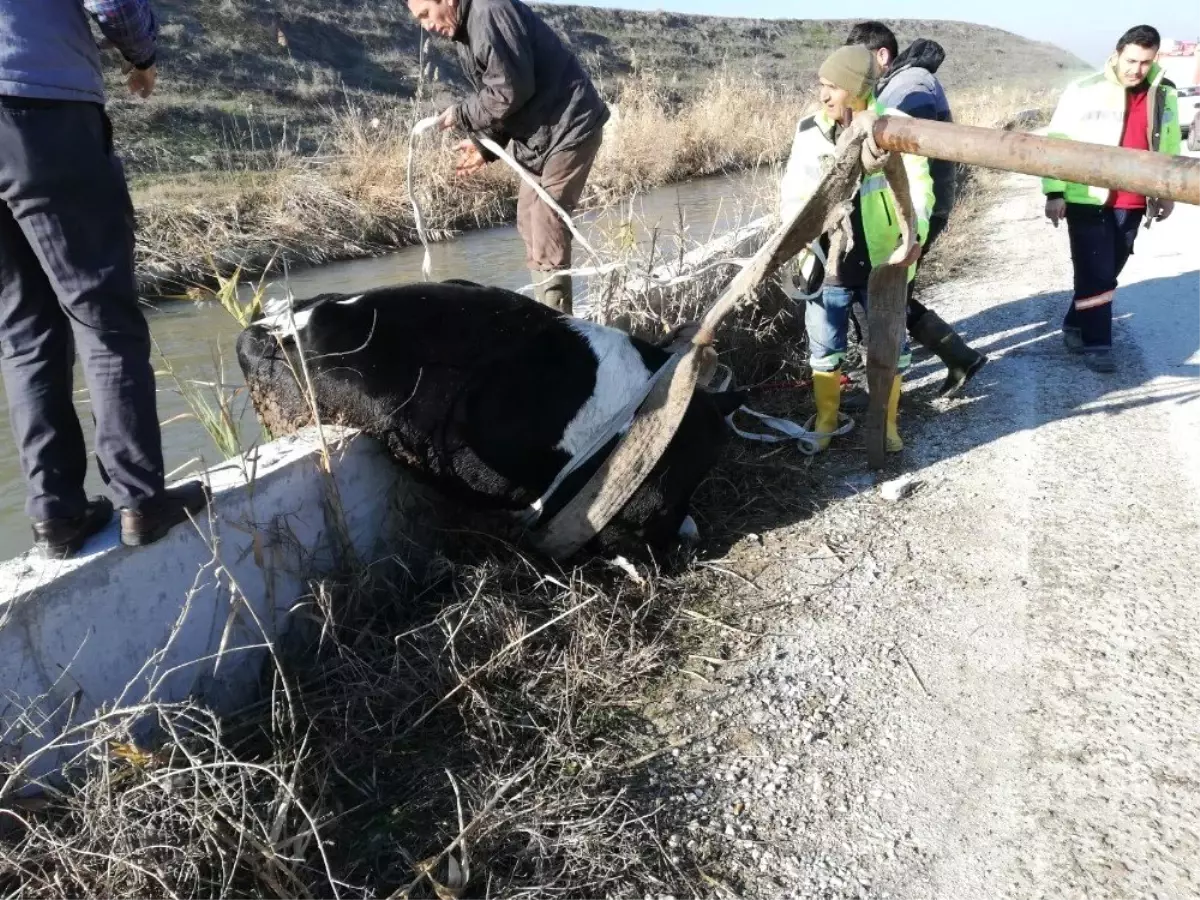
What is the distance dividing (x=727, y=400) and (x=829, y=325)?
31.5 inches

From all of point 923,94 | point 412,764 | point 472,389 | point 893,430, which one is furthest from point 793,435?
point 412,764

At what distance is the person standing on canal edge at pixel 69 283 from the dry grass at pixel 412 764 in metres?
0.55

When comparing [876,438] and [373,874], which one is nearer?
[373,874]

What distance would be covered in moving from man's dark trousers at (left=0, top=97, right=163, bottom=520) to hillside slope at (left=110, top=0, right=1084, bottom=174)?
2.70 m

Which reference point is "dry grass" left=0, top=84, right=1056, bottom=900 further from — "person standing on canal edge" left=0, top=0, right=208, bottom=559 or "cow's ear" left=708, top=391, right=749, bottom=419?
"cow's ear" left=708, top=391, right=749, bottom=419

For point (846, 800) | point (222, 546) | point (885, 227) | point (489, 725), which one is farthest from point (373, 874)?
point (885, 227)

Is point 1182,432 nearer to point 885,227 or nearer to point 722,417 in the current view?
point 885,227

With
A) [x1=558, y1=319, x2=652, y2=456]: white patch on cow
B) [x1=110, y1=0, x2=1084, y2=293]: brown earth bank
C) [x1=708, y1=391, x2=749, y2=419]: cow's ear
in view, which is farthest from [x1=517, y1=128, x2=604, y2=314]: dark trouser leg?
[x1=708, y1=391, x2=749, y2=419]: cow's ear

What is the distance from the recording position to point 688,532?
10.9 feet

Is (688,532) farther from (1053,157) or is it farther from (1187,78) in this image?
(1187,78)

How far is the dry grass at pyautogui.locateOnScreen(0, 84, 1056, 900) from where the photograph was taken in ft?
6.03

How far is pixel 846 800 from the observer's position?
7.18 feet

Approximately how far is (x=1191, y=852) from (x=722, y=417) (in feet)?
6.43

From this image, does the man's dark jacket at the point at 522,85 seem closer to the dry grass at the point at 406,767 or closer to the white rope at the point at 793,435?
the white rope at the point at 793,435
